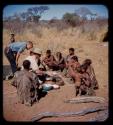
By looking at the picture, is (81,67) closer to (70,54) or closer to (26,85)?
(70,54)

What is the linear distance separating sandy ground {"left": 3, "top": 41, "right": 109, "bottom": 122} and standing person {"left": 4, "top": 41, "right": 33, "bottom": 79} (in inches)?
3.1

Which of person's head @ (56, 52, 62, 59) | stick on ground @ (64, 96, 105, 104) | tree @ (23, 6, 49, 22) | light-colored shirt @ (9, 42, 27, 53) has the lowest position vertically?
stick on ground @ (64, 96, 105, 104)

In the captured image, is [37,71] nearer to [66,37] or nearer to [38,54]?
[38,54]

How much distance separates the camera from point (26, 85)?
5.02 meters

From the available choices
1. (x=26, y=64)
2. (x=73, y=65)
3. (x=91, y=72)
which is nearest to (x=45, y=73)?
(x=26, y=64)

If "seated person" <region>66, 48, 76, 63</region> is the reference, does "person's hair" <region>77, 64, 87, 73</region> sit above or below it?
below

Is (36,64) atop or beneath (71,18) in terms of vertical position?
beneath

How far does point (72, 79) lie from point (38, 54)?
1.71 ft

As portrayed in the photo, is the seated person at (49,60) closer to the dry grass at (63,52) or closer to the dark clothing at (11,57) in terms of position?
the dry grass at (63,52)

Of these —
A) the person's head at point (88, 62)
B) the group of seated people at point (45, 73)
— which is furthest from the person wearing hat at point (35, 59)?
the person's head at point (88, 62)

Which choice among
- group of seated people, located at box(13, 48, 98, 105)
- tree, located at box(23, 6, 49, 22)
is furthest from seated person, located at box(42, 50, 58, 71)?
tree, located at box(23, 6, 49, 22)

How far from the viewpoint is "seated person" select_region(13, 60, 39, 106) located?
4996 mm

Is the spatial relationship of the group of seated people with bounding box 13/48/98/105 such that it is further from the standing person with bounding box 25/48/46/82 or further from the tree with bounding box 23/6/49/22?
the tree with bounding box 23/6/49/22

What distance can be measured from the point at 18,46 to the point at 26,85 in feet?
1.61
